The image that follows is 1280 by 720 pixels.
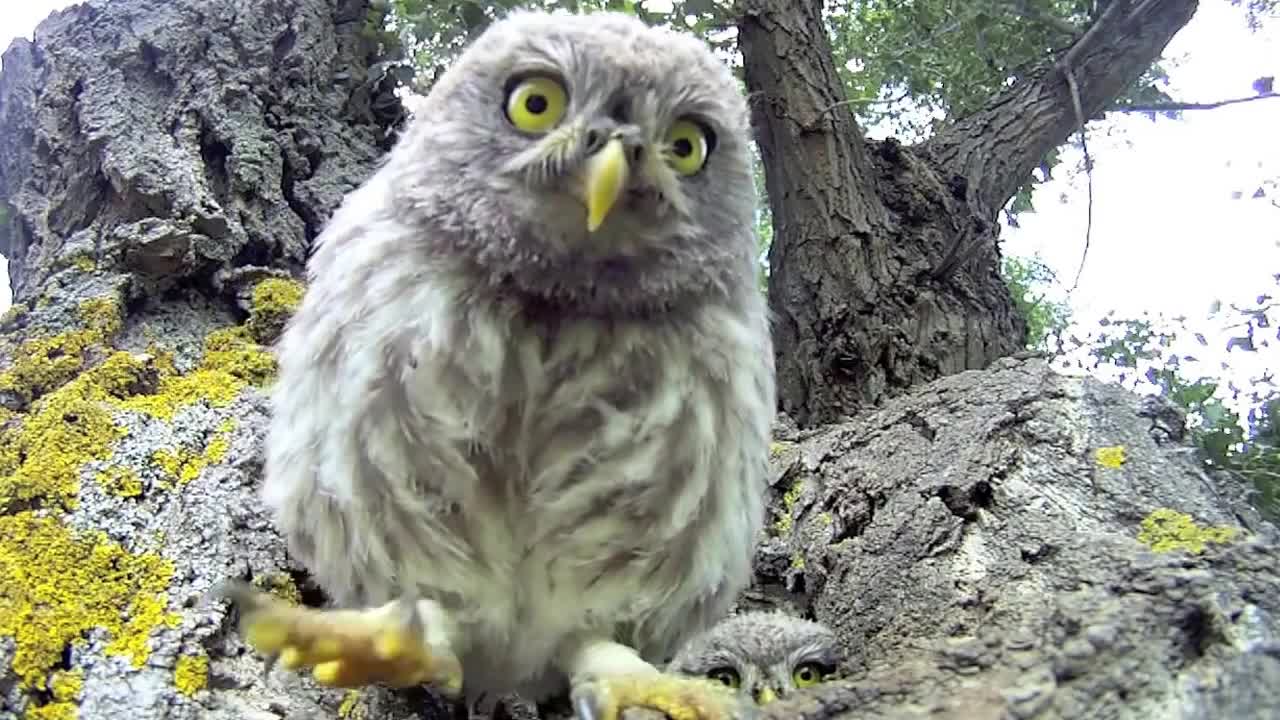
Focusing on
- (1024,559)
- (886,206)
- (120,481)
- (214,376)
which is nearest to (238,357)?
(214,376)

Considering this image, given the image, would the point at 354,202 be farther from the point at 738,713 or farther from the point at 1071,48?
the point at 1071,48

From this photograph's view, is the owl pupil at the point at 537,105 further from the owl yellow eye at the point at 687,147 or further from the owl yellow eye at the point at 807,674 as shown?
the owl yellow eye at the point at 807,674

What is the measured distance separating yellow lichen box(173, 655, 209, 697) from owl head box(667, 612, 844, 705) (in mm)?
935

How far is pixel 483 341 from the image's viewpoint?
208 centimetres

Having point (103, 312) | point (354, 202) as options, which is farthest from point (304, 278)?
point (354, 202)

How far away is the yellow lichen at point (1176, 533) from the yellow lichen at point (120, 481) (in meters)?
1.95

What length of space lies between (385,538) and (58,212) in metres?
1.73

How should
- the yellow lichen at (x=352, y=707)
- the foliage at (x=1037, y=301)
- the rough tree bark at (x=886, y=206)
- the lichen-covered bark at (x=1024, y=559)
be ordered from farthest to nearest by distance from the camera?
the foliage at (x=1037, y=301)
the rough tree bark at (x=886, y=206)
the yellow lichen at (x=352, y=707)
the lichen-covered bark at (x=1024, y=559)

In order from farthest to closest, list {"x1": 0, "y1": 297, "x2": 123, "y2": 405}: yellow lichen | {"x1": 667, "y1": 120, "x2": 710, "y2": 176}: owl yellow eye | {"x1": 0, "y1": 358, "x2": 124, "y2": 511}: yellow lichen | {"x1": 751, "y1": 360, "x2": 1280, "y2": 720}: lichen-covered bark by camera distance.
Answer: {"x1": 0, "y1": 297, "x2": 123, "y2": 405}: yellow lichen, {"x1": 0, "y1": 358, "x2": 124, "y2": 511}: yellow lichen, {"x1": 667, "y1": 120, "x2": 710, "y2": 176}: owl yellow eye, {"x1": 751, "y1": 360, "x2": 1280, "y2": 720}: lichen-covered bark

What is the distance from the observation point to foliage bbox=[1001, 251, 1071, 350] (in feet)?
19.3

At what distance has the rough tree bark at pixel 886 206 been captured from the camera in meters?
3.66

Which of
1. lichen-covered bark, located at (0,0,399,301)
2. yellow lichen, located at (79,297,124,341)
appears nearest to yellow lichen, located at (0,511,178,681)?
yellow lichen, located at (79,297,124,341)

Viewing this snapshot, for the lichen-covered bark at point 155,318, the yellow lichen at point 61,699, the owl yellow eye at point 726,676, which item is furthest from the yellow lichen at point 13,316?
the owl yellow eye at point 726,676

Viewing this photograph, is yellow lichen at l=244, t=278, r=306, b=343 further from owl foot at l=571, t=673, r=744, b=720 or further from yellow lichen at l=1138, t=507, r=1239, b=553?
yellow lichen at l=1138, t=507, r=1239, b=553
